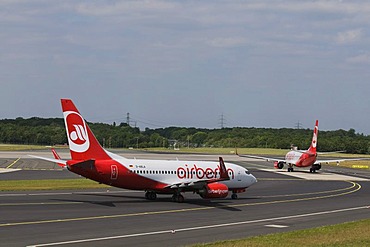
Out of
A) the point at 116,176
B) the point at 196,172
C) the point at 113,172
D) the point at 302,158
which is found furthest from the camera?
the point at 302,158

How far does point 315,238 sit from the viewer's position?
25.9 metres

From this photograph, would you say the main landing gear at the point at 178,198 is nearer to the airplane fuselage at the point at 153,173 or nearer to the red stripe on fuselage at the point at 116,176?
the airplane fuselage at the point at 153,173

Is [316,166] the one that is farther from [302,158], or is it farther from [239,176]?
[239,176]

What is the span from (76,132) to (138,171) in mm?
5009

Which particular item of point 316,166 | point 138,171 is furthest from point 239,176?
point 316,166

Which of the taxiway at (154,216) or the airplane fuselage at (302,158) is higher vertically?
the airplane fuselage at (302,158)

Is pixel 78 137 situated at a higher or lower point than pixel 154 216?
higher

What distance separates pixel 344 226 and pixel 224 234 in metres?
6.57

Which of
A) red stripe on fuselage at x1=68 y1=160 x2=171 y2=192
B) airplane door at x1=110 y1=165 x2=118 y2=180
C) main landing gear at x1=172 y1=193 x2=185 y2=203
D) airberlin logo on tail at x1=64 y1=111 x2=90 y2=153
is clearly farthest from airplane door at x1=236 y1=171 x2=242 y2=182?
airberlin logo on tail at x1=64 y1=111 x2=90 y2=153

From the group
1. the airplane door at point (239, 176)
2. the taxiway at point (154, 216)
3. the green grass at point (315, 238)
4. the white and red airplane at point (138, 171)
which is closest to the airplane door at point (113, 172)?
the white and red airplane at point (138, 171)

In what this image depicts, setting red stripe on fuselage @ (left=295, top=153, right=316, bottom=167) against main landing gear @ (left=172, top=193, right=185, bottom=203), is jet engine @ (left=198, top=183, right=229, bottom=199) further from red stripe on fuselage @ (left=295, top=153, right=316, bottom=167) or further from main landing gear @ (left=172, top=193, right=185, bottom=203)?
red stripe on fuselage @ (left=295, top=153, right=316, bottom=167)

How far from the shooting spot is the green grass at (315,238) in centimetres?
2386

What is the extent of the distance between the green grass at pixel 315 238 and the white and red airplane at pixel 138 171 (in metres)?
12.9

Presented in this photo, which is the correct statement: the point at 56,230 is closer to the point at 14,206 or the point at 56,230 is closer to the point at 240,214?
the point at 14,206
